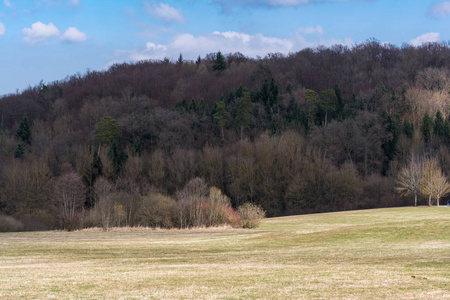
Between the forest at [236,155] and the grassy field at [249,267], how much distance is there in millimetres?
23984

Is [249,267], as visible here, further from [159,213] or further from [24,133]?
[24,133]

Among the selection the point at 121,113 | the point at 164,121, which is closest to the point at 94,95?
the point at 121,113

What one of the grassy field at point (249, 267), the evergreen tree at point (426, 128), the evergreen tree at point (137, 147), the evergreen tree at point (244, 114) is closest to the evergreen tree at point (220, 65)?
the evergreen tree at point (244, 114)

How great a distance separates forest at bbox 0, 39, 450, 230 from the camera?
7144cm

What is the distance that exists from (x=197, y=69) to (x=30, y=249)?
16366cm

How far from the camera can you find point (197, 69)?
194 metres

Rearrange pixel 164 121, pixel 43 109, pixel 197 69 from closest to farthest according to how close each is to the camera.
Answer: pixel 164 121
pixel 43 109
pixel 197 69

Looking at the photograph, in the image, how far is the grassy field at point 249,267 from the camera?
637 inches

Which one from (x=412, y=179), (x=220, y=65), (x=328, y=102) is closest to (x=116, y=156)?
(x=328, y=102)

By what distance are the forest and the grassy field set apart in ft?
78.7

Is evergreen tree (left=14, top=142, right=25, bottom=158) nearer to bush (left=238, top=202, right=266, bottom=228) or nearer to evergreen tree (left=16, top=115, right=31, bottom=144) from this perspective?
evergreen tree (left=16, top=115, right=31, bottom=144)

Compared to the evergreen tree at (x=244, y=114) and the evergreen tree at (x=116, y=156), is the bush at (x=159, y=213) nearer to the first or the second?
the evergreen tree at (x=116, y=156)

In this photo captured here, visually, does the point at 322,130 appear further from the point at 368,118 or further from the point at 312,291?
the point at 312,291

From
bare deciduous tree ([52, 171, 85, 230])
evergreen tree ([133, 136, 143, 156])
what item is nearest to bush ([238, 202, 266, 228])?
bare deciduous tree ([52, 171, 85, 230])
